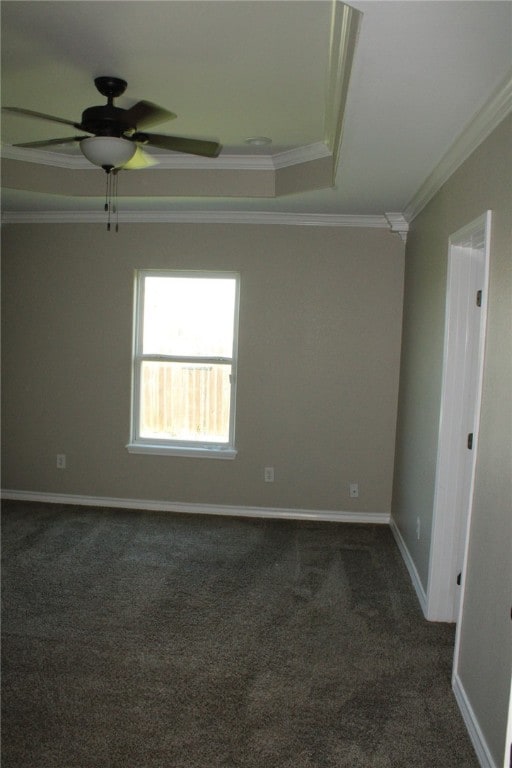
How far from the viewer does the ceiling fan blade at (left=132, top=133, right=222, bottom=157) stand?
2.84 meters

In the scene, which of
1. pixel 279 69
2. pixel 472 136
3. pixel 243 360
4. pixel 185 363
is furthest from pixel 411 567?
pixel 279 69

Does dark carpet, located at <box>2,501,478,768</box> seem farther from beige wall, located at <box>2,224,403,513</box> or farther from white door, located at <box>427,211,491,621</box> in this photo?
beige wall, located at <box>2,224,403,513</box>

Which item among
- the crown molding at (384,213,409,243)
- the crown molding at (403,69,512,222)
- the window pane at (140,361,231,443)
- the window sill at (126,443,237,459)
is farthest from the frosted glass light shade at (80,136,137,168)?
the window sill at (126,443,237,459)

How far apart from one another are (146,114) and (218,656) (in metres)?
2.52

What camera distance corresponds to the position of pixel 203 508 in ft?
17.3

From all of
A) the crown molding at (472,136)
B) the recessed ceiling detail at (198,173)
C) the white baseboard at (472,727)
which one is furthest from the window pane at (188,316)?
the white baseboard at (472,727)

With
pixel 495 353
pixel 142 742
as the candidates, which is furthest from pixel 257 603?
pixel 495 353

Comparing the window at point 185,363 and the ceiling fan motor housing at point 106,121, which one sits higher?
the ceiling fan motor housing at point 106,121

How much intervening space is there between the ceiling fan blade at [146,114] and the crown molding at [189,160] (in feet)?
5.11

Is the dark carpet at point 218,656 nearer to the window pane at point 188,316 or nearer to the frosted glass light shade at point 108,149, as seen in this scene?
the window pane at point 188,316

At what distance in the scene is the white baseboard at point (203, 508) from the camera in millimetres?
5152

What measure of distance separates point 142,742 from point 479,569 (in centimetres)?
147

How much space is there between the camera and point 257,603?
11.8ft

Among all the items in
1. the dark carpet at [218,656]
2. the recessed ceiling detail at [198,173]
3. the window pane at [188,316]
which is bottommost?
the dark carpet at [218,656]
